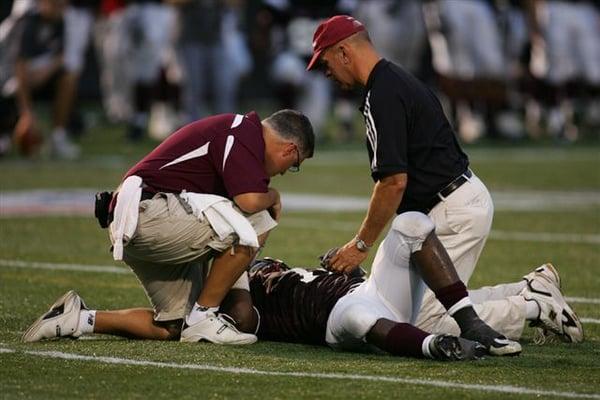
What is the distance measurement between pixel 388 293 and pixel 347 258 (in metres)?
0.23

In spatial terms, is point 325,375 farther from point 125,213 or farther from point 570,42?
point 570,42

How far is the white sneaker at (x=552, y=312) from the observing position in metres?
6.86

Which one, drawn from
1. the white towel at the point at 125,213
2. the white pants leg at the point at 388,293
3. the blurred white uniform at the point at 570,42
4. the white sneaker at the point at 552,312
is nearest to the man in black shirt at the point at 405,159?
the white pants leg at the point at 388,293

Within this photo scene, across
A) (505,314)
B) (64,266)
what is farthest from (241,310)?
(64,266)

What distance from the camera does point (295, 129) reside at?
6.70 meters

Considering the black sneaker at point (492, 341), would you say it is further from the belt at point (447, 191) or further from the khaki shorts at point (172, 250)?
the khaki shorts at point (172, 250)

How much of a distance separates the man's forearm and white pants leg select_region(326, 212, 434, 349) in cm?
5

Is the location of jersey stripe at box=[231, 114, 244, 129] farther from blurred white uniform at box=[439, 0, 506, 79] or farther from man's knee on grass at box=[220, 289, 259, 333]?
blurred white uniform at box=[439, 0, 506, 79]

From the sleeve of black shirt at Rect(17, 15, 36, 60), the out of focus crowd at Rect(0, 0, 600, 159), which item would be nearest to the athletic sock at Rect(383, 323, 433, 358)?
the out of focus crowd at Rect(0, 0, 600, 159)

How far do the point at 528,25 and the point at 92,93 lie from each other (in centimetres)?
927

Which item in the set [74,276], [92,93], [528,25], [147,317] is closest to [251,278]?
[147,317]

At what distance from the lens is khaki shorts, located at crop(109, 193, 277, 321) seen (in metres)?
6.61

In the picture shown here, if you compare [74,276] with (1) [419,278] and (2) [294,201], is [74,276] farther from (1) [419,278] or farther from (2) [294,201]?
(2) [294,201]

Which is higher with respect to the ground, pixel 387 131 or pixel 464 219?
pixel 387 131
